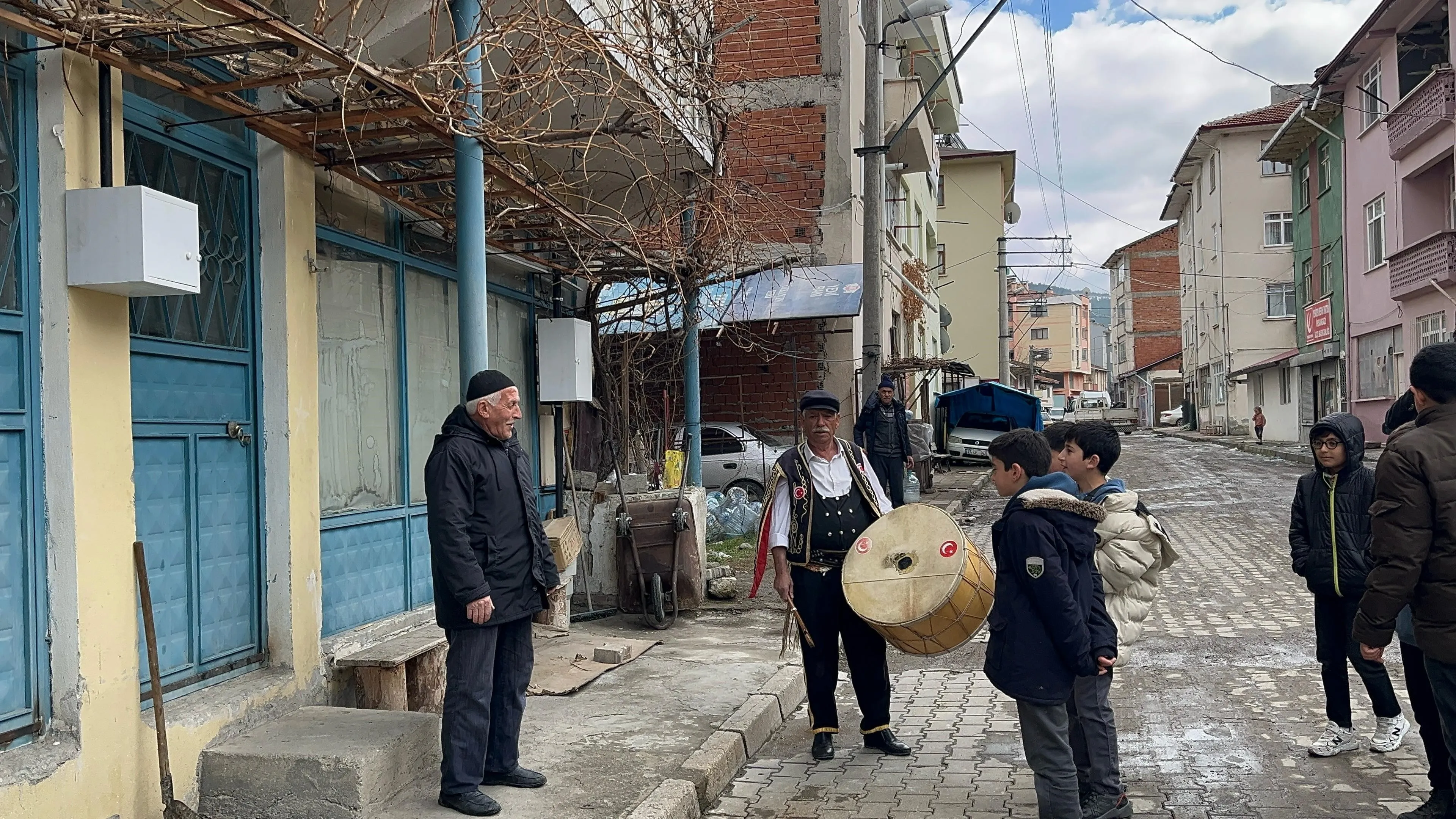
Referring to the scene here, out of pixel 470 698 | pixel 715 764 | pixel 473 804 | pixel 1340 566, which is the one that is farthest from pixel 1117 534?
pixel 473 804

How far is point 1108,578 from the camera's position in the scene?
15.4 ft

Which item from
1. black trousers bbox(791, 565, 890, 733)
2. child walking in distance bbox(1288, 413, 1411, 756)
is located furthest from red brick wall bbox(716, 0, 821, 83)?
child walking in distance bbox(1288, 413, 1411, 756)

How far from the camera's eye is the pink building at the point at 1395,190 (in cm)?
2248

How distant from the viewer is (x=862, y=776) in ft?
17.4

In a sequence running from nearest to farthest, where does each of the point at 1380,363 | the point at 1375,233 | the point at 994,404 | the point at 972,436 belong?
the point at 994,404 → the point at 972,436 → the point at 1380,363 → the point at 1375,233

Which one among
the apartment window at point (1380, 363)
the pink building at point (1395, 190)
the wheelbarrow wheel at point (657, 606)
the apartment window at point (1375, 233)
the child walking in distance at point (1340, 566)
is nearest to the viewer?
the child walking in distance at point (1340, 566)

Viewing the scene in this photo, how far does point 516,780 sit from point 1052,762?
232 cm

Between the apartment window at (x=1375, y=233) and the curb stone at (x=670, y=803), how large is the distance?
2670 cm

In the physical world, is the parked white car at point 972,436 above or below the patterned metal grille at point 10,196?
below

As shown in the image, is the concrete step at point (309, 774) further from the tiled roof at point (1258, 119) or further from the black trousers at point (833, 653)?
the tiled roof at point (1258, 119)

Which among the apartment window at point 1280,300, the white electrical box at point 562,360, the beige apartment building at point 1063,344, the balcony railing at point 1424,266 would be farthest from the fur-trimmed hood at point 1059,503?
the beige apartment building at point 1063,344

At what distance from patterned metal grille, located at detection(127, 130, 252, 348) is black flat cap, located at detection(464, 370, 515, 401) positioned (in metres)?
1.40

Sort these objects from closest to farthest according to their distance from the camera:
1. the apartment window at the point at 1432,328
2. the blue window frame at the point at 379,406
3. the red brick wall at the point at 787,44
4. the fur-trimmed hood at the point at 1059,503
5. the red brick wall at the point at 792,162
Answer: the fur-trimmed hood at the point at 1059,503 → the blue window frame at the point at 379,406 → the red brick wall at the point at 792,162 → the red brick wall at the point at 787,44 → the apartment window at the point at 1432,328

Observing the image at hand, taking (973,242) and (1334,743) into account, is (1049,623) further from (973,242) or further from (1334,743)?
(973,242)
